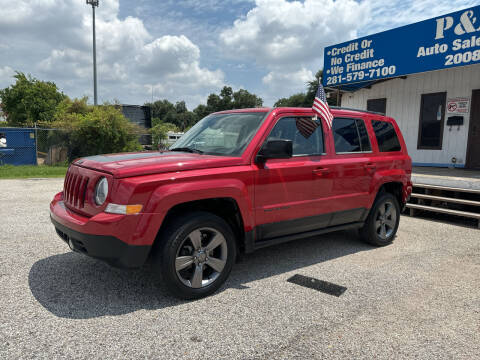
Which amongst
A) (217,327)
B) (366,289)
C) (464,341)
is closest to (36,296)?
(217,327)

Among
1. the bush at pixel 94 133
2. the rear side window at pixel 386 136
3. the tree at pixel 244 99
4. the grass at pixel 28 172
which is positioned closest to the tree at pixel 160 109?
the tree at pixel 244 99

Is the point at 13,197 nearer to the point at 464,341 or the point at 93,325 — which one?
the point at 93,325

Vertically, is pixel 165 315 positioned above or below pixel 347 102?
below

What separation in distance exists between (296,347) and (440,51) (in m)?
8.84

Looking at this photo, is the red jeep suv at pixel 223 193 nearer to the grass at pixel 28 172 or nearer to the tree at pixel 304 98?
the grass at pixel 28 172

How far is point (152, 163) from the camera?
3.40 metres


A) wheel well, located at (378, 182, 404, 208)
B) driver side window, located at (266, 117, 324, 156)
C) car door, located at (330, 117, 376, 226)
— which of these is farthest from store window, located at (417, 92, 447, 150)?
driver side window, located at (266, 117, 324, 156)

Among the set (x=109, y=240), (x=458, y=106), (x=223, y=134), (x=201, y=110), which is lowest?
(x=109, y=240)

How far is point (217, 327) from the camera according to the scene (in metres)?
3.03

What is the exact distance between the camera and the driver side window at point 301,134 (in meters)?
4.23

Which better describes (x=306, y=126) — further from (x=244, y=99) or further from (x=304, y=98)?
(x=244, y=99)

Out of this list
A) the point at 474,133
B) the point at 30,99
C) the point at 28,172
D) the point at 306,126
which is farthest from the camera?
the point at 30,99

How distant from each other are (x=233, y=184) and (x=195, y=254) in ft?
2.55

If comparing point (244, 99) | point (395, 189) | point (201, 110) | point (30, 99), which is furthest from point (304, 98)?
point (395, 189)
